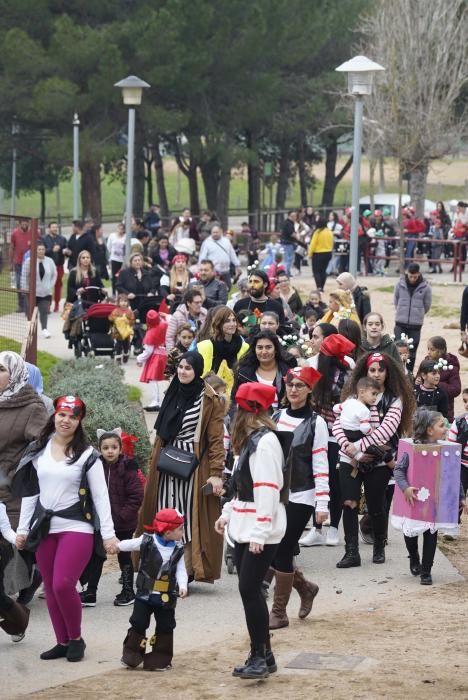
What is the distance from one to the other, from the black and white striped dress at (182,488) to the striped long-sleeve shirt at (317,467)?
86 cm

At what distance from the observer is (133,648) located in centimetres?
814

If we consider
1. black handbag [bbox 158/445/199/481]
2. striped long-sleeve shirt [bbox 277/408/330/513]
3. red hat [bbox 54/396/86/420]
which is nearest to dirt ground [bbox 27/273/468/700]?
striped long-sleeve shirt [bbox 277/408/330/513]

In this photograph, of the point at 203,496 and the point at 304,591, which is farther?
the point at 203,496

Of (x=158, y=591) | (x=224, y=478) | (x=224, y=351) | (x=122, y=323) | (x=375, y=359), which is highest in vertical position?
(x=375, y=359)

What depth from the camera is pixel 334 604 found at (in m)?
9.57

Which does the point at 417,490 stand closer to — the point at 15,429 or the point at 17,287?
the point at 15,429

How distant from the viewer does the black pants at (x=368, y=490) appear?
1044cm

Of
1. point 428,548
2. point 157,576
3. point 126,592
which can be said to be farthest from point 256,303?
point 157,576

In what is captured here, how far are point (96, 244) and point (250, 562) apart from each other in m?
20.3

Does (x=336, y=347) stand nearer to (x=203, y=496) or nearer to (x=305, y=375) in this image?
(x=203, y=496)

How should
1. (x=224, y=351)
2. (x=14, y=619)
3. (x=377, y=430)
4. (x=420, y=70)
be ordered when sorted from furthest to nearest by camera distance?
(x=420, y=70)
(x=224, y=351)
(x=377, y=430)
(x=14, y=619)

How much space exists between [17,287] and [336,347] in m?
6.83

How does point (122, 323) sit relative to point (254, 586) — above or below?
above

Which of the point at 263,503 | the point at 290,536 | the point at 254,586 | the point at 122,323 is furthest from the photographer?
the point at 122,323
